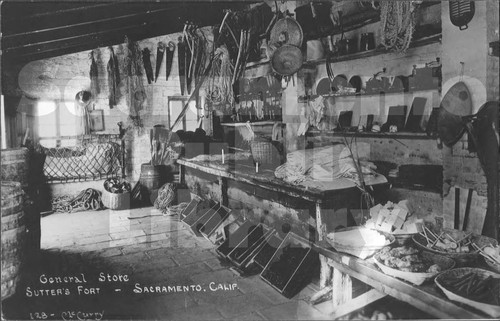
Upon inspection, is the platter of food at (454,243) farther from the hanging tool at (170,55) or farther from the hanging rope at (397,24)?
the hanging tool at (170,55)

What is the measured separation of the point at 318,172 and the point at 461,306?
2591 mm

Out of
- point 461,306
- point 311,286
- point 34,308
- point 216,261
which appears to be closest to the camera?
point 461,306

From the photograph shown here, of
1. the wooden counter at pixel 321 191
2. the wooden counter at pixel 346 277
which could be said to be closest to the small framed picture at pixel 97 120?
the wooden counter at pixel 346 277

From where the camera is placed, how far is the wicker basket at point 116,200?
9.08 meters

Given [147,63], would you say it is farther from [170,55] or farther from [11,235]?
[11,235]

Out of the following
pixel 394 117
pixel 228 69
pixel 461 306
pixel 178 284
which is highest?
pixel 228 69

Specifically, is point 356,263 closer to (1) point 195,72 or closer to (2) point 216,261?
(2) point 216,261

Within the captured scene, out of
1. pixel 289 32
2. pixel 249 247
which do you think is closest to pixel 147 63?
pixel 289 32

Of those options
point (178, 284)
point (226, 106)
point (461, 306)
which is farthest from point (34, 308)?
point (226, 106)

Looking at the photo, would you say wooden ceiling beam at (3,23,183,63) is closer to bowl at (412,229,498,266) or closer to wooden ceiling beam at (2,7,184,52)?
wooden ceiling beam at (2,7,184,52)

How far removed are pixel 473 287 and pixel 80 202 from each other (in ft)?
28.0

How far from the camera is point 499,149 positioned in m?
4.19

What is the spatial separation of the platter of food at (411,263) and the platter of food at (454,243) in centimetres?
11

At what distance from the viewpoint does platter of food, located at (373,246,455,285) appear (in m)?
3.05
